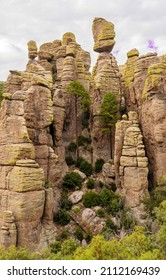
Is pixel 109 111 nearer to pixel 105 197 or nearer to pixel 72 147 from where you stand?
pixel 72 147

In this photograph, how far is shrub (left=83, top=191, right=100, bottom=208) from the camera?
3209cm

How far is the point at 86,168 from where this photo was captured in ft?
122

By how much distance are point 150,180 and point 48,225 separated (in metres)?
14.1

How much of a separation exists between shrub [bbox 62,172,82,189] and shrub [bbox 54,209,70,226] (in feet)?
A: 13.3

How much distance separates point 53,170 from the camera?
3294 cm

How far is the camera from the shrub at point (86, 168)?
121 feet

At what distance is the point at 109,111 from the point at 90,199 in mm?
12453

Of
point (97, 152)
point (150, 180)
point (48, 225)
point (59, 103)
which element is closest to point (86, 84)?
point (59, 103)

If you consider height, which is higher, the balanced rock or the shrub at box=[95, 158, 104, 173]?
the balanced rock

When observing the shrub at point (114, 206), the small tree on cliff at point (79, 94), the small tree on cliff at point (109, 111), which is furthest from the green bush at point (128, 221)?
the small tree on cliff at point (79, 94)

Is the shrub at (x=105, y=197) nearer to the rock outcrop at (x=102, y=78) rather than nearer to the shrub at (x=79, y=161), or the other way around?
the shrub at (x=79, y=161)

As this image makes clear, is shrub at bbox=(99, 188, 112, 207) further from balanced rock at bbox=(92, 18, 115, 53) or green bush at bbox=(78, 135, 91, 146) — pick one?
balanced rock at bbox=(92, 18, 115, 53)

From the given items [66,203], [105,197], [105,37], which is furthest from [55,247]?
[105,37]

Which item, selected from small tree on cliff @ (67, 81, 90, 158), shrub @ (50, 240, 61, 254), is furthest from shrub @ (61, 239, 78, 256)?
small tree on cliff @ (67, 81, 90, 158)
